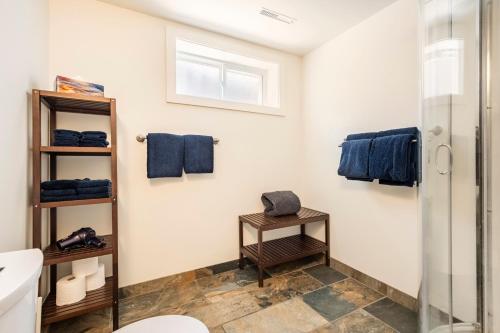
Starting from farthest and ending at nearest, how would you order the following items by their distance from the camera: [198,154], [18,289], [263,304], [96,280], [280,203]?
[280,203]
[198,154]
[263,304]
[96,280]
[18,289]

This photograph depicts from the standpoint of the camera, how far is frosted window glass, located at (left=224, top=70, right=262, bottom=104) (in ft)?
7.66

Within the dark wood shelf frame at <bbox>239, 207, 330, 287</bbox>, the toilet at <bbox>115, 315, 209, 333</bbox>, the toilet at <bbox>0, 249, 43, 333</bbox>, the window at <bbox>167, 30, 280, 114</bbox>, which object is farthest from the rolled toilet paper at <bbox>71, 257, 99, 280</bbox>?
the window at <bbox>167, 30, 280, 114</bbox>

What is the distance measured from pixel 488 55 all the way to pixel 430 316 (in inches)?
53.4

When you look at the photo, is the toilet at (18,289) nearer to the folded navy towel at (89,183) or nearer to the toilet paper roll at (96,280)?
the folded navy towel at (89,183)

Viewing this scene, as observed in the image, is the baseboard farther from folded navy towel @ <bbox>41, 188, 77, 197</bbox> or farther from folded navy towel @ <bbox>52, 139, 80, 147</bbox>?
folded navy towel @ <bbox>52, 139, 80, 147</bbox>

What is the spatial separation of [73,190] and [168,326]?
2.97 ft

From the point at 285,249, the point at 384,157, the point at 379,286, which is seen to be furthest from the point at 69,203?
the point at 379,286

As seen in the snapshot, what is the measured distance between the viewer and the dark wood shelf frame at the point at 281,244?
1.97 m

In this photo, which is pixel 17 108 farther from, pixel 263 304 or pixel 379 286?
pixel 379 286

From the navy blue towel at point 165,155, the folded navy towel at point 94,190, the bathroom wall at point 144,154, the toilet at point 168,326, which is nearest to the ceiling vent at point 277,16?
the bathroom wall at point 144,154

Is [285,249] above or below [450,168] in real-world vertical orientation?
below

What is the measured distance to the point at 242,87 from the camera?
2.42m

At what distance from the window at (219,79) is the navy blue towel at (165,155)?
1.08ft

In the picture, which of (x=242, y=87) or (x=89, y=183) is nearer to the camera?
(x=89, y=183)
